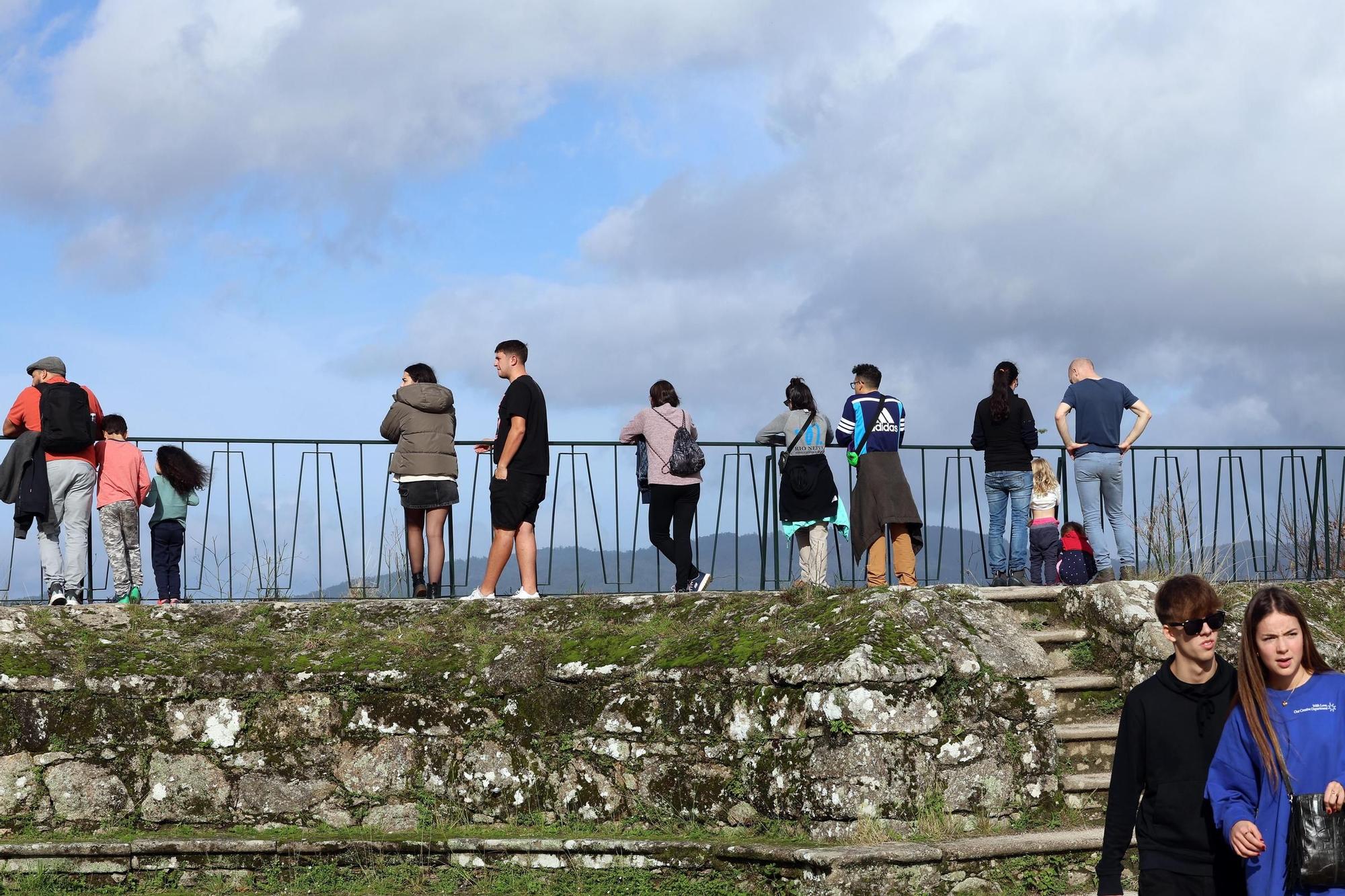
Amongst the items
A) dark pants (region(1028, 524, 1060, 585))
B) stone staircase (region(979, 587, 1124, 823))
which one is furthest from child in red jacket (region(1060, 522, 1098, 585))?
stone staircase (region(979, 587, 1124, 823))

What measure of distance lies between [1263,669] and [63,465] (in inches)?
336

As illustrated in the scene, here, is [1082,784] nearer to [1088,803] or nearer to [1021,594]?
[1088,803]

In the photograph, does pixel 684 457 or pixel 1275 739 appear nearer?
pixel 1275 739

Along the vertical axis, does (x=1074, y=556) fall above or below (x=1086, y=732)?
above

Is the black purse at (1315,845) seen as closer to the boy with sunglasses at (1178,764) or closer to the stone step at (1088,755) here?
the boy with sunglasses at (1178,764)

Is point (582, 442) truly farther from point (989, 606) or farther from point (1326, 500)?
point (1326, 500)

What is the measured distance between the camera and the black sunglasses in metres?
4.24

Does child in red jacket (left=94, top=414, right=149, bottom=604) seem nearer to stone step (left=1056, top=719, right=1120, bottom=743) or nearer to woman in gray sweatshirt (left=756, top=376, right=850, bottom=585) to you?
woman in gray sweatshirt (left=756, top=376, right=850, bottom=585)

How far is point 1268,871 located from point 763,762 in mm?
3710

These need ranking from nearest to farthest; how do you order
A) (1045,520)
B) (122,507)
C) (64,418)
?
(64,418) < (122,507) < (1045,520)

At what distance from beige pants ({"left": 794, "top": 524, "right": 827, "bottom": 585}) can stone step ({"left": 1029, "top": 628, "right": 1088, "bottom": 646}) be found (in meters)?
2.23

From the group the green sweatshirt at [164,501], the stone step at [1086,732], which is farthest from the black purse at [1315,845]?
the green sweatshirt at [164,501]

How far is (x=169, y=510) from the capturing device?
415 inches

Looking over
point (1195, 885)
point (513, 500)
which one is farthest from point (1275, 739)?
point (513, 500)
